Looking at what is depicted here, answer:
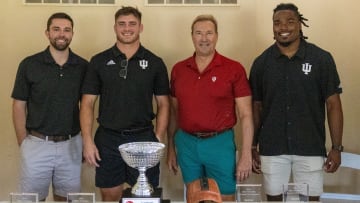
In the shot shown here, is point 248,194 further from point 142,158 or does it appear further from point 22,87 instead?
point 22,87

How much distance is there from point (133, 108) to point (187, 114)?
312mm

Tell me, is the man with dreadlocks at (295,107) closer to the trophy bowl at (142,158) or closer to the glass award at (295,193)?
the glass award at (295,193)

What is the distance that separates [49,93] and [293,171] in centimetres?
149

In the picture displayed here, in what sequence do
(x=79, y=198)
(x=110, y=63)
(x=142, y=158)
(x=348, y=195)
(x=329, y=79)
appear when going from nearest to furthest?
(x=142, y=158) → (x=79, y=198) → (x=329, y=79) → (x=110, y=63) → (x=348, y=195)

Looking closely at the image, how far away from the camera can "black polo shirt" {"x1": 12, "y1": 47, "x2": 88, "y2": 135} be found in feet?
9.72

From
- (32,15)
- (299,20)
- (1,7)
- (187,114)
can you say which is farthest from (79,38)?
(299,20)

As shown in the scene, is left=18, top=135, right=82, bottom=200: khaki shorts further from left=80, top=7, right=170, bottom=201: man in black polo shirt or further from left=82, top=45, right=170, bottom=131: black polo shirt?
left=82, top=45, right=170, bottom=131: black polo shirt

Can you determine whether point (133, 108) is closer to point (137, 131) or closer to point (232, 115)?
point (137, 131)

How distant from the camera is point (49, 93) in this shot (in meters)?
2.96

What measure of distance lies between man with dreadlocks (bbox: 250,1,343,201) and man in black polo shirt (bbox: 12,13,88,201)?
3.68 ft

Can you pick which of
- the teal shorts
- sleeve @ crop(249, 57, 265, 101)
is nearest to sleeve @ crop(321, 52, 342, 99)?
sleeve @ crop(249, 57, 265, 101)

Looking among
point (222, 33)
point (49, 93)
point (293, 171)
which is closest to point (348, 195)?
point (293, 171)

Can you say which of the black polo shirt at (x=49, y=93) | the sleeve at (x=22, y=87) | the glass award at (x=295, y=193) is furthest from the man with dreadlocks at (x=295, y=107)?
the sleeve at (x=22, y=87)

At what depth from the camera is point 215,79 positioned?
2879 millimetres
